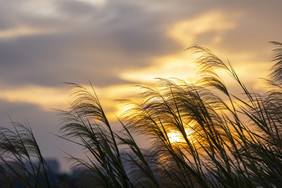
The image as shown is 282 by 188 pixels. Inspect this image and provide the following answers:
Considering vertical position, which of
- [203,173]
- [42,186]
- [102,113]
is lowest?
[203,173]

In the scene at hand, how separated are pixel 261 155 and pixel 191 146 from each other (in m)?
0.59

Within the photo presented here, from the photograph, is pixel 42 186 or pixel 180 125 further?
pixel 42 186

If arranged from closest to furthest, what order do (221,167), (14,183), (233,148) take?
1. (221,167)
2. (233,148)
3. (14,183)

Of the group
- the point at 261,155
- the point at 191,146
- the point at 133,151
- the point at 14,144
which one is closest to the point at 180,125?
the point at 191,146

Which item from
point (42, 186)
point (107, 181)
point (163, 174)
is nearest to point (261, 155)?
point (163, 174)

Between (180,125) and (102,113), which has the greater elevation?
(102,113)

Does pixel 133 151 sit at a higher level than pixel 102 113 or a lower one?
lower

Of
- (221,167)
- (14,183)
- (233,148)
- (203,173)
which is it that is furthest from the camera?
(14,183)

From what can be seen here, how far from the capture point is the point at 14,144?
390 centimetres

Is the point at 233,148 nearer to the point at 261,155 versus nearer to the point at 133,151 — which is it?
the point at 261,155

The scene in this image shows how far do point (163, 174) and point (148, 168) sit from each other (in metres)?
0.39

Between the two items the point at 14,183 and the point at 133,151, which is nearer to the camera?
the point at 133,151

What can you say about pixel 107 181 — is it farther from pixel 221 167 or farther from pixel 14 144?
pixel 14 144

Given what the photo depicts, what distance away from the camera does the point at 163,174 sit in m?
3.43
